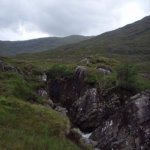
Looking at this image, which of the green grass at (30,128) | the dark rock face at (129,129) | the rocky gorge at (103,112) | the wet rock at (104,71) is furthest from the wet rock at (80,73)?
the green grass at (30,128)

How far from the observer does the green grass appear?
21591 millimetres

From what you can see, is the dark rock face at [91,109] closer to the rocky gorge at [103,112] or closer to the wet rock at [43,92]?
the rocky gorge at [103,112]

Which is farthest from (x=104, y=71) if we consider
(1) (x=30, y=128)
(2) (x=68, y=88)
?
(1) (x=30, y=128)

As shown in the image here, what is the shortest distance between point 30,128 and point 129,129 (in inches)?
953

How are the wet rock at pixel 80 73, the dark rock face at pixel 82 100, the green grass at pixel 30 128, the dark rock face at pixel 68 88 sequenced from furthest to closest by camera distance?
the wet rock at pixel 80 73
the dark rock face at pixel 68 88
the dark rock face at pixel 82 100
the green grass at pixel 30 128

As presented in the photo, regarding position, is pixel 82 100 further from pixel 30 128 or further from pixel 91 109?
pixel 30 128

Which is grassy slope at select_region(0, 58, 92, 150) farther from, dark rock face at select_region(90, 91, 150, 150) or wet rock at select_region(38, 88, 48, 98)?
wet rock at select_region(38, 88, 48, 98)

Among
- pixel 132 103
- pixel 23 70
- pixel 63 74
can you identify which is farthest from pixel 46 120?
pixel 23 70

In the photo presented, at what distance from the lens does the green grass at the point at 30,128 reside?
70.8ft

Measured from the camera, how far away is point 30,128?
29.0 m

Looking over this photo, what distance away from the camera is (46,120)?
1283 inches

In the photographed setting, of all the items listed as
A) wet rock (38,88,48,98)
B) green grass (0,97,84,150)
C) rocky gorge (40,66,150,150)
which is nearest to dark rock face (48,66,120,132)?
rocky gorge (40,66,150,150)

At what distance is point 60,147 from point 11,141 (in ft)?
9.44

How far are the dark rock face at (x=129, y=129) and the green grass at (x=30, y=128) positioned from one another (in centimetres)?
1566
